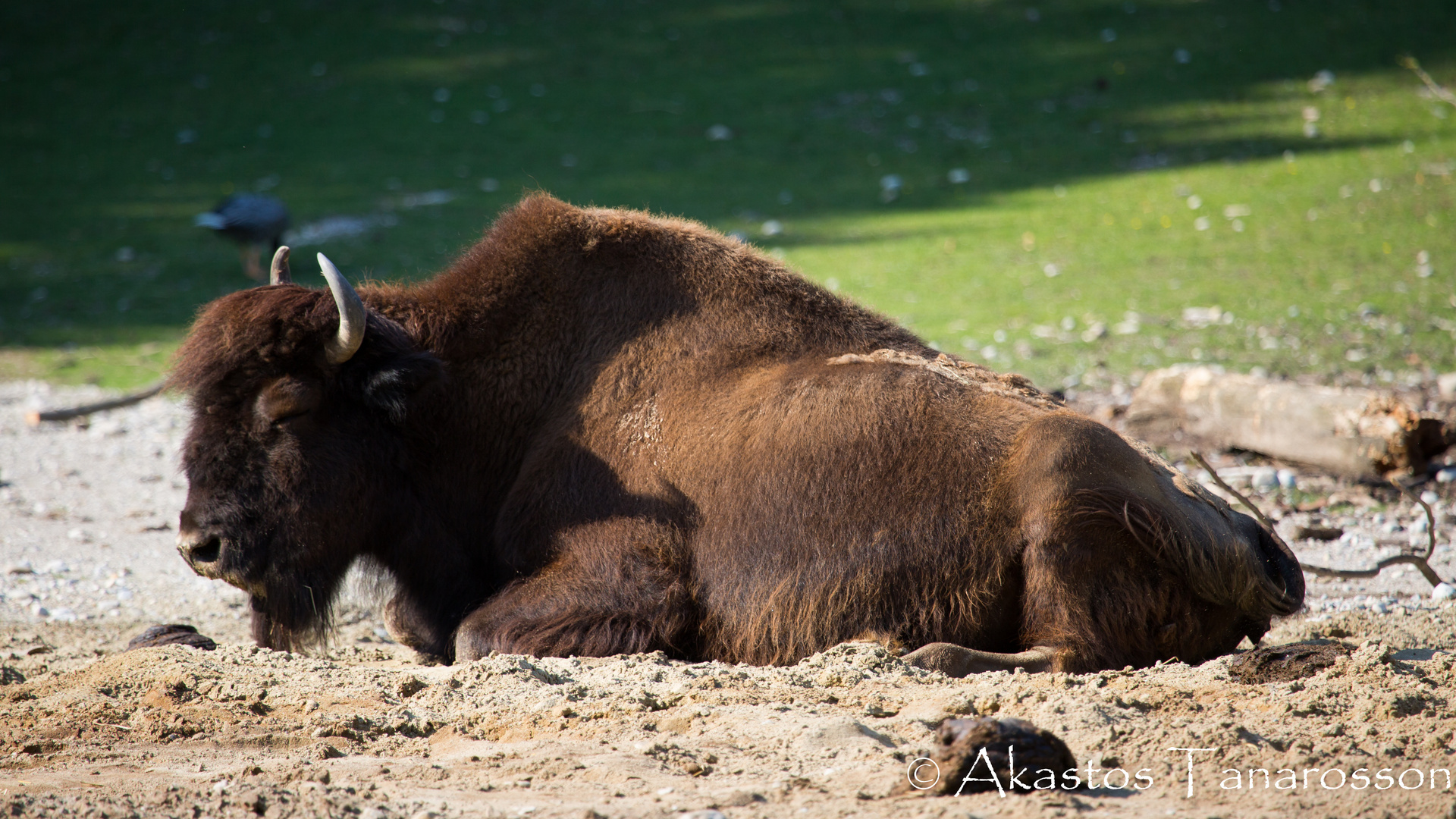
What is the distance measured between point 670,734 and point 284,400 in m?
1.87

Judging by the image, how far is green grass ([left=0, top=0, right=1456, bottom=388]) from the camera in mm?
10477

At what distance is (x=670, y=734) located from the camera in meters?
3.02

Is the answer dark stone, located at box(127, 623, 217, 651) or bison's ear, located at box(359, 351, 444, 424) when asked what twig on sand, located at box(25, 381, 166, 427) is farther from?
bison's ear, located at box(359, 351, 444, 424)

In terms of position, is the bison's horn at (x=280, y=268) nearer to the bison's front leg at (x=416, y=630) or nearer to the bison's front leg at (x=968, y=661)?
the bison's front leg at (x=416, y=630)

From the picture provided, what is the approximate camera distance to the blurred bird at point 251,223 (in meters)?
12.4

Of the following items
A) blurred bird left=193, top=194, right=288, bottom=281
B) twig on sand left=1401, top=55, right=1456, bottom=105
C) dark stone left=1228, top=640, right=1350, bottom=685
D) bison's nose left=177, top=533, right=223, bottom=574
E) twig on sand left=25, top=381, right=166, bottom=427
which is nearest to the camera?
dark stone left=1228, top=640, right=1350, bottom=685

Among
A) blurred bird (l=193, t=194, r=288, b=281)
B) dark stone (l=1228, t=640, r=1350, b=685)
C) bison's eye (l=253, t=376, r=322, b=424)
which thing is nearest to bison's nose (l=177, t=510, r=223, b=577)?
bison's eye (l=253, t=376, r=322, b=424)

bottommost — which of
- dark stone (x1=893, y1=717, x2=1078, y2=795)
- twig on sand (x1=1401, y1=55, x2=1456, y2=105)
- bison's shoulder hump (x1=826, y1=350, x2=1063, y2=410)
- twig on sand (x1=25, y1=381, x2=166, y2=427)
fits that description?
twig on sand (x1=25, y1=381, x2=166, y2=427)

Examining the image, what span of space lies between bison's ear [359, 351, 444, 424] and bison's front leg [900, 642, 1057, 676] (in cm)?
190

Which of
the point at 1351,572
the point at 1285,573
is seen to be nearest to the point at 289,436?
the point at 1285,573

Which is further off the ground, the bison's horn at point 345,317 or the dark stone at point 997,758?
the bison's horn at point 345,317

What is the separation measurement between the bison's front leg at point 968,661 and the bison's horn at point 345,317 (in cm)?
207

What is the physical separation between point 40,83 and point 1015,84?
1597cm

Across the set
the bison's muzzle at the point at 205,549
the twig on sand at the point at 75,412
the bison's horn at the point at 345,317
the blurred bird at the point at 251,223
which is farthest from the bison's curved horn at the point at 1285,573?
the blurred bird at the point at 251,223
